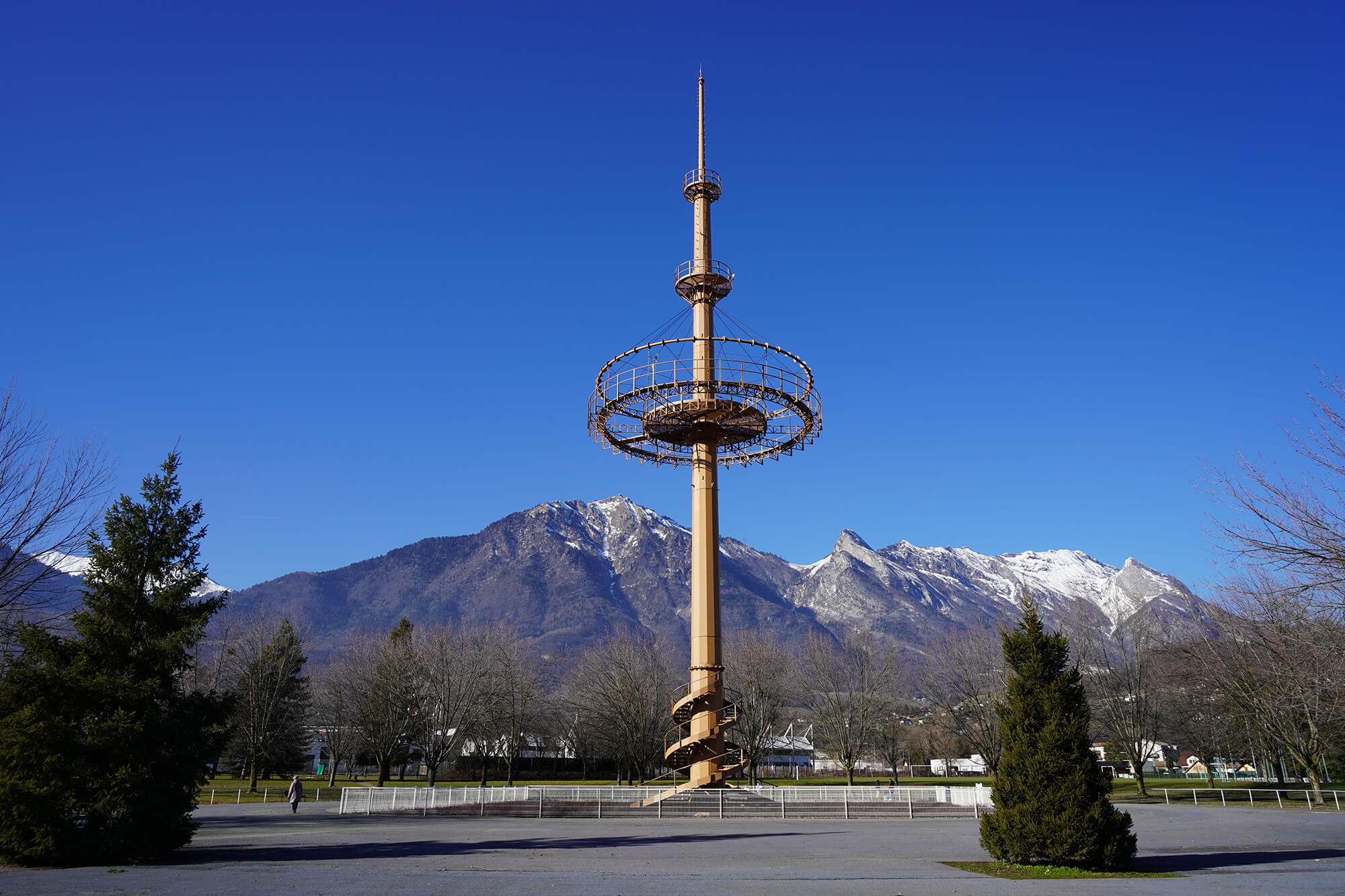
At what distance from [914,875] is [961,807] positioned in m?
20.0

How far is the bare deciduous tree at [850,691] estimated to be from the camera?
214 feet

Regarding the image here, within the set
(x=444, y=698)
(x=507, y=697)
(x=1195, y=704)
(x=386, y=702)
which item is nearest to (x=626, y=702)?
(x=507, y=697)

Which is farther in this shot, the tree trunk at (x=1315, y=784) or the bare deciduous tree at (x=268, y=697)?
the bare deciduous tree at (x=268, y=697)

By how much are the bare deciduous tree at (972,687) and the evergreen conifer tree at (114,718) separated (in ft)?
159

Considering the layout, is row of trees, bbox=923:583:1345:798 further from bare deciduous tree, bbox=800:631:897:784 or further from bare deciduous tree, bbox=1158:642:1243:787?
bare deciduous tree, bbox=800:631:897:784

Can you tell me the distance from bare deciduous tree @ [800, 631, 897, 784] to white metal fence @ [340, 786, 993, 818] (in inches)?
1122

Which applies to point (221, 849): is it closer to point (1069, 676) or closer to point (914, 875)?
point (914, 875)

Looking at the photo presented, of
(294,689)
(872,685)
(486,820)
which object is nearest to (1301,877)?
(486,820)

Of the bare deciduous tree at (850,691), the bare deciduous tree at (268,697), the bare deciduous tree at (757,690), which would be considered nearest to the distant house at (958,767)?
the bare deciduous tree at (850,691)

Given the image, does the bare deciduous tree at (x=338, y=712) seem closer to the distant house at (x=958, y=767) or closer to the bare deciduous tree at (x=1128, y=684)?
the bare deciduous tree at (x=1128, y=684)

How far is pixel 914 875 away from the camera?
16641 millimetres

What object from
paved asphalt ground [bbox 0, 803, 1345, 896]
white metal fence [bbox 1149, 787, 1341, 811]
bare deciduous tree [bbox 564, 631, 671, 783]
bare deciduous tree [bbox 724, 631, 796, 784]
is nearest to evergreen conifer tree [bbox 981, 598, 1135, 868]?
paved asphalt ground [bbox 0, 803, 1345, 896]

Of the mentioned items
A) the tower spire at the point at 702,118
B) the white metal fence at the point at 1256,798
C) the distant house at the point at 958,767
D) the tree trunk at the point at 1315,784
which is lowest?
the distant house at the point at 958,767

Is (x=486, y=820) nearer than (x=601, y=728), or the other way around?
(x=486, y=820)
